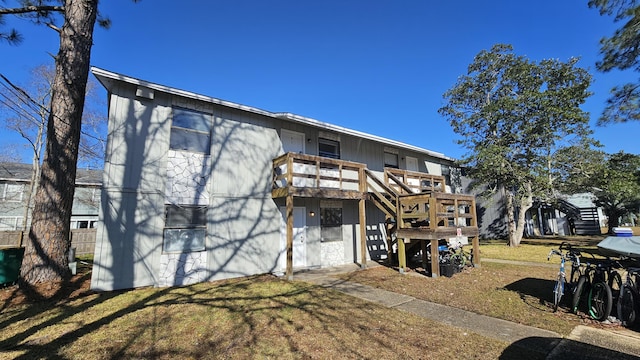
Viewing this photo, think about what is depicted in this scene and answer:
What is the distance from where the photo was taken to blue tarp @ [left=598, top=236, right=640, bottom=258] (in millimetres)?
4441

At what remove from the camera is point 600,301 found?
15.7 feet

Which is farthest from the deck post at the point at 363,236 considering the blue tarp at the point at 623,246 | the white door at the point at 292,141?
the blue tarp at the point at 623,246

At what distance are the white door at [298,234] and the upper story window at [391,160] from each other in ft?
17.4

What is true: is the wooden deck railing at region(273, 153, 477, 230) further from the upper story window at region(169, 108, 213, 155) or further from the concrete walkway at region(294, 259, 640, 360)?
the concrete walkway at region(294, 259, 640, 360)

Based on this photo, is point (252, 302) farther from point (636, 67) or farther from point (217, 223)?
point (636, 67)

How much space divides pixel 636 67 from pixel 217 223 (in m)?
15.2

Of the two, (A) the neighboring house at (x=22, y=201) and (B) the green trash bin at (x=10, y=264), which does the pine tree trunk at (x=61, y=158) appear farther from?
(A) the neighboring house at (x=22, y=201)

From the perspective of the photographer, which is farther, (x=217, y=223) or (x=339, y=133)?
(x=339, y=133)

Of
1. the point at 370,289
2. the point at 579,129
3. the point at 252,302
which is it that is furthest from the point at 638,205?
the point at 252,302

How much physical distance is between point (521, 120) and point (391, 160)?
26.6 ft

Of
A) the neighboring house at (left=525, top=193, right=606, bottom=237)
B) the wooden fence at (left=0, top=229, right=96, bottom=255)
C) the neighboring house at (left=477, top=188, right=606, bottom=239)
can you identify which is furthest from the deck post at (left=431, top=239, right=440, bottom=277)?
the neighboring house at (left=525, top=193, right=606, bottom=237)

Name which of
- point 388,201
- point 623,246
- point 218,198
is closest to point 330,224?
point 388,201

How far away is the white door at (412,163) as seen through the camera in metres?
14.9

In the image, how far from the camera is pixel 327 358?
11.5 ft
